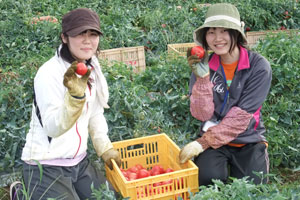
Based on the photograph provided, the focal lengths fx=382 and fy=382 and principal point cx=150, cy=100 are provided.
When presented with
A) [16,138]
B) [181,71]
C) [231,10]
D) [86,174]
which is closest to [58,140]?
[86,174]

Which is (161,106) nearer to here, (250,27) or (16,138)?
(16,138)

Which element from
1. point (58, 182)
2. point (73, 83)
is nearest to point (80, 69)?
point (73, 83)

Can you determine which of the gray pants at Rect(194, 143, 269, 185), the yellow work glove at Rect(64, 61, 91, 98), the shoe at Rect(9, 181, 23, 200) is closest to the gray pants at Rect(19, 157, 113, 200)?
the shoe at Rect(9, 181, 23, 200)

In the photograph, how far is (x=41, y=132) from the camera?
244cm

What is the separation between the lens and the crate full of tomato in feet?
7.50

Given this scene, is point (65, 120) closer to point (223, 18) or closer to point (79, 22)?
point (79, 22)

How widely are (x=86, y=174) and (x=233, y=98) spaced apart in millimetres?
1204

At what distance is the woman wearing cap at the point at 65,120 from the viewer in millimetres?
2203

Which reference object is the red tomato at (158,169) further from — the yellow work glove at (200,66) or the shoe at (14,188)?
the shoe at (14,188)

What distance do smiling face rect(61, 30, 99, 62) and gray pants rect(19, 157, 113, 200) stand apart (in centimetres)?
74

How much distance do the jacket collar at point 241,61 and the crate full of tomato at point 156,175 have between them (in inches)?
25.6

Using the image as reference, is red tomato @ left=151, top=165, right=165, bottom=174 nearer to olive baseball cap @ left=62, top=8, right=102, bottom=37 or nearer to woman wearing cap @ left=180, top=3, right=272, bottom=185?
woman wearing cap @ left=180, top=3, right=272, bottom=185

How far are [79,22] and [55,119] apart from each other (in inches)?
24.2

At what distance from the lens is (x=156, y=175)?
93.7 inches
